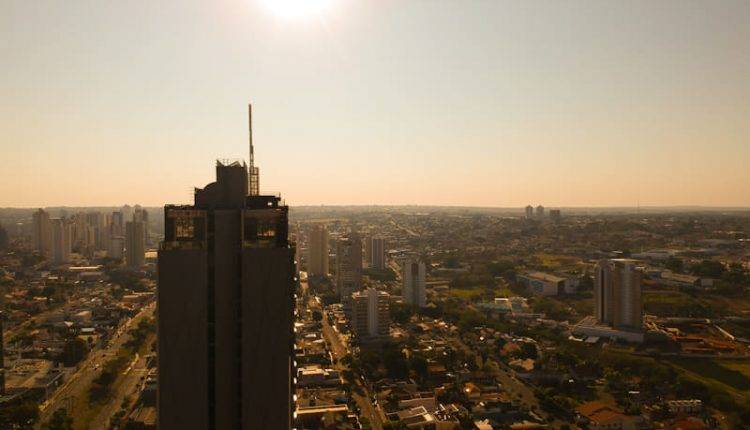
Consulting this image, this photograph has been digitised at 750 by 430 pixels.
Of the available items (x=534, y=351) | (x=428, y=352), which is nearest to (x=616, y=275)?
(x=534, y=351)

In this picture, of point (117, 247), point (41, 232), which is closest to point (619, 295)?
point (117, 247)

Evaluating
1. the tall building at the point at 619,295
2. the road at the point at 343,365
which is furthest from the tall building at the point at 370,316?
the tall building at the point at 619,295

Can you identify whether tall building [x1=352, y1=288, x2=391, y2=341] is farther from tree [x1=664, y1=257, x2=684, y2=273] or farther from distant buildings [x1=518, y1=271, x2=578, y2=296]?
tree [x1=664, y1=257, x2=684, y2=273]

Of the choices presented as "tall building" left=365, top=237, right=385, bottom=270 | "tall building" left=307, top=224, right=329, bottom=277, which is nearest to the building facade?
"tall building" left=307, top=224, right=329, bottom=277

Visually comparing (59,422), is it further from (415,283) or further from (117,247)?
(117,247)

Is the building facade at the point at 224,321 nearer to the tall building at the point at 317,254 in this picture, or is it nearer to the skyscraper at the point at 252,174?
the skyscraper at the point at 252,174
